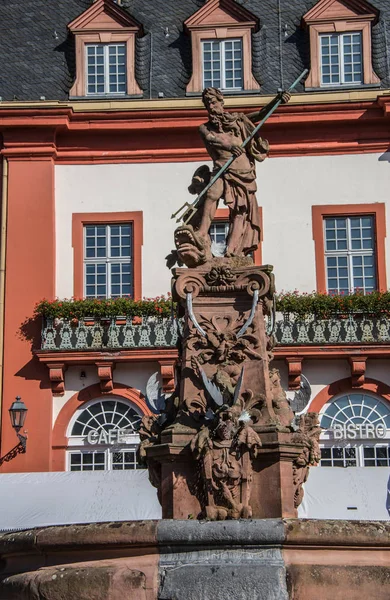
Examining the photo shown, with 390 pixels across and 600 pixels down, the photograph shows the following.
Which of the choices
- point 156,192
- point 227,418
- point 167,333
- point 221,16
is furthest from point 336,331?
point 227,418

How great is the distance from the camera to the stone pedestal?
34.8 ft

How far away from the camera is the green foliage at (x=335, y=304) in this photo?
24.1 m

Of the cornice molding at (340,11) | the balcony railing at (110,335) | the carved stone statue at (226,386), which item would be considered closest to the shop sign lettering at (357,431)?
the balcony railing at (110,335)

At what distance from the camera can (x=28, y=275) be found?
25.2 meters

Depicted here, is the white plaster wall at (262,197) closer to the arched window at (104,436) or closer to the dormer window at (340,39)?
the dormer window at (340,39)

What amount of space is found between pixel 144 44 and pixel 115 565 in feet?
63.2

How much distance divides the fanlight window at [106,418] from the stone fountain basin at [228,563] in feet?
49.5

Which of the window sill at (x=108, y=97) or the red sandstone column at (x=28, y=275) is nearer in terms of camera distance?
the red sandstone column at (x=28, y=275)

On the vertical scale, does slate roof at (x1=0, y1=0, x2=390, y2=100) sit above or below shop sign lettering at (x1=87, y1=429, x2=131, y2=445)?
above

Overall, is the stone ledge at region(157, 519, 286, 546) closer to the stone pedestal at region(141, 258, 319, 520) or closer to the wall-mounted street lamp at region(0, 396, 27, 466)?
the stone pedestal at region(141, 258, 319, 520)

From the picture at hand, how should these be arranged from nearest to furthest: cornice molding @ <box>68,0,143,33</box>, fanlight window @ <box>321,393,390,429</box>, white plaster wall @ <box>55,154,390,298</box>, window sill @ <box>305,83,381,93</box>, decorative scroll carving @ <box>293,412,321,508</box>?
decorative scroll carving @ <box>293,412,321,508</box>, fanlight window @ <box>321,393,390,429</box>, white plaster wall @ <box>55,154,390,298</box>, window sill @ <box>305,83,381,93</box>, cornice molding @ <box>68,0,143,33</box>

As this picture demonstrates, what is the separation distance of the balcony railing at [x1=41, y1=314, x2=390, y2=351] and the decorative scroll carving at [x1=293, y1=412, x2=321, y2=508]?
39.8 ft

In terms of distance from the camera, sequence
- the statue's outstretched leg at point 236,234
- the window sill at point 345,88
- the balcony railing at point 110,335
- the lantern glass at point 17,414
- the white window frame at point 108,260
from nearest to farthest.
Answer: the statue's outstretched leg at point 236,234 → the lantern glass at point 17,414 → the balcony railing at point 110,335 → the white window frame at point 108,260 → the window sill at point 345,88

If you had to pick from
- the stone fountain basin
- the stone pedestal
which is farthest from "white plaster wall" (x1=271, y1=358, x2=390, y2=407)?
the stone fountain basin
